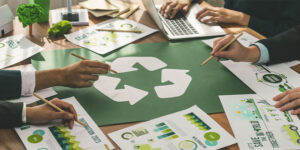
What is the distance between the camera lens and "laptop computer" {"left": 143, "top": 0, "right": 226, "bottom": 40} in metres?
1.59

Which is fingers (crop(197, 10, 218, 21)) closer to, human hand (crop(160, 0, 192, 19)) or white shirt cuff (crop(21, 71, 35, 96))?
human hand (crop(160, 0, 192, 19))

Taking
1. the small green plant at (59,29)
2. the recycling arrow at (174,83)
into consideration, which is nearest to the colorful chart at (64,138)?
the recycling arrow at (174,83)

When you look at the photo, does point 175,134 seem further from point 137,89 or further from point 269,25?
point 269,25

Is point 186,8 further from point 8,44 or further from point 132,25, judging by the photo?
point 8,44

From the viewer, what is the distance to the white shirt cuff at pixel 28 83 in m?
1.13

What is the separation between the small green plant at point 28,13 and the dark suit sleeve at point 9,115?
58 cm

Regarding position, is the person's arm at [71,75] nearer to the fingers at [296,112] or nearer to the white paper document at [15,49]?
the white paper document at [15,49]

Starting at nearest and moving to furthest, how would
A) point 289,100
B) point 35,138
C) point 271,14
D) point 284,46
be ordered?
point 35,138 < point 289,100 < point 284,46 < point 271,14

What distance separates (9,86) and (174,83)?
22.2 inches

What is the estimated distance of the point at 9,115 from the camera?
38.3 inches

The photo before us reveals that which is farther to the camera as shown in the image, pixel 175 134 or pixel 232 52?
pixel 232 52

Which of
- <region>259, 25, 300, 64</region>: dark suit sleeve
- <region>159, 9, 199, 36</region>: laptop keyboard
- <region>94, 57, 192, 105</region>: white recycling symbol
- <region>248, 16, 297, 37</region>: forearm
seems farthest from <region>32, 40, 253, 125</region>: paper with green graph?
<region>248, 16, 297, 37</region>: forearm

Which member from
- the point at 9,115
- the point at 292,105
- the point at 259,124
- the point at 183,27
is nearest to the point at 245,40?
the point at 183,27

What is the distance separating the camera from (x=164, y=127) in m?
1.02
